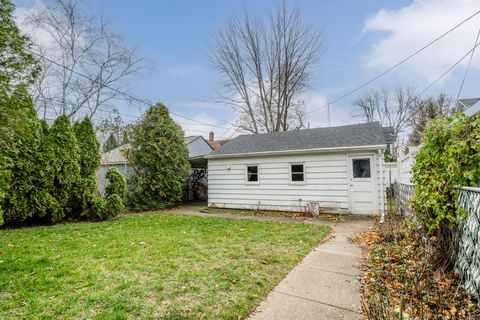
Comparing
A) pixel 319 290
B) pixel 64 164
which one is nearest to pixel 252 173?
pixel 64 164

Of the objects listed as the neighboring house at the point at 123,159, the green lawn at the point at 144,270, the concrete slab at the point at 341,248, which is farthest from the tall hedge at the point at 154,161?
the concrete slab at the point at 341,248

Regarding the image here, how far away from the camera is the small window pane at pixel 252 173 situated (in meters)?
10.5

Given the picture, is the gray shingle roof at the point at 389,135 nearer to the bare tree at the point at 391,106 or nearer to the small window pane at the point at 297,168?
the small window pane at the point at 297,168

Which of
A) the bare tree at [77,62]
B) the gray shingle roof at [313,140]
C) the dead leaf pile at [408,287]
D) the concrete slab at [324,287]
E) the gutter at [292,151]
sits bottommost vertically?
the concrete slab at [324,287]

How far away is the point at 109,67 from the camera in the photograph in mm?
13562

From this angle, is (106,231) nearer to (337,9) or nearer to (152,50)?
(152,50)

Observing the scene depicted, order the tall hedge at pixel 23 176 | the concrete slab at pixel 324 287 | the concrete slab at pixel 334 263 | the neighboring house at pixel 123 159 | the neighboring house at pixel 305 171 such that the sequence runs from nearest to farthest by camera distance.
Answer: the concrete slab at pixel 324 287, the concrete slab at pixel 334 263, the tall hedge at pixel 23 176, the neighboring house at pixel 305 171, the neighboring house at pixel 123 159

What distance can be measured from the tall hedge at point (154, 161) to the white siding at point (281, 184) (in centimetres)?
187

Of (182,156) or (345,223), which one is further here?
(182,156)

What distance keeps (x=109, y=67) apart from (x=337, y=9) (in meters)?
11.6

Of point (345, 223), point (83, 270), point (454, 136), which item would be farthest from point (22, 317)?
point (345, 223)

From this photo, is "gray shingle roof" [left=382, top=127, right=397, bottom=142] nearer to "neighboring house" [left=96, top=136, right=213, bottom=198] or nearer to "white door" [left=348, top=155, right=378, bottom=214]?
"white door" [left=348, top=155, right=378, bottom=214]

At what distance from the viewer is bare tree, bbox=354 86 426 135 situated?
2536 cm

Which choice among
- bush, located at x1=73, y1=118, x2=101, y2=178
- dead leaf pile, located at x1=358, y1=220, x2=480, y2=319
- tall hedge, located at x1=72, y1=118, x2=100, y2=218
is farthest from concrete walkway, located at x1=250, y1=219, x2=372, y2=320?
bush, located at x1=73, y1=118, x2=101, y2=178
